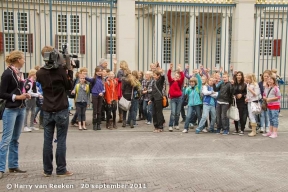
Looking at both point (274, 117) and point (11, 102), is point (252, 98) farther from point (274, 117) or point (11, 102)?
point (11, 102)

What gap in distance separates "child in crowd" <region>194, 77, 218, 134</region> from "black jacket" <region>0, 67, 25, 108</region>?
5172mm

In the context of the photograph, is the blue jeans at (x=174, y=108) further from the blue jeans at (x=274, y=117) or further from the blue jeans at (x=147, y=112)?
the blue jeans at (x=274, y=117)

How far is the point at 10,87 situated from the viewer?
19.6 ft

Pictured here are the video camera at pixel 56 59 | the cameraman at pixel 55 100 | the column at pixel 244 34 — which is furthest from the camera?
the column at pixel 244 34

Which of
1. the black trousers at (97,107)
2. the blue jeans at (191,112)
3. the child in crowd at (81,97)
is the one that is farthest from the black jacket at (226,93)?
the child in crowd at (81,97)

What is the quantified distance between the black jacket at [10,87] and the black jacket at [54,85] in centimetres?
47

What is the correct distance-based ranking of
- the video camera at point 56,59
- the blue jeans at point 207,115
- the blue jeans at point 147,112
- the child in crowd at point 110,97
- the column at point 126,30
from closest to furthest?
the video camera at point 56,59 < the blue jeans at point 207,115 < the child in crowd at point 110,97 < the blue jeans at point 147,112 < the column at point 126,30

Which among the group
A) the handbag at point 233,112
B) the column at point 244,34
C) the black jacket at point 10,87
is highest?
the column at point 244,34

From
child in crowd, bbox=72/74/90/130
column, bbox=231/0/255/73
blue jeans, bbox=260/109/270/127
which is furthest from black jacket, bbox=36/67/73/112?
column, bbox=231/0/255/73

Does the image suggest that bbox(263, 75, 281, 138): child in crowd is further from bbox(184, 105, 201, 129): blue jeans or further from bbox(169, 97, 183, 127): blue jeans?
bbox(169, 97, 183, 127): blue jeans

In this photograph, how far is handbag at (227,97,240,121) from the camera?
9.49 m

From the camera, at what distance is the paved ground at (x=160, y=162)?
568cm

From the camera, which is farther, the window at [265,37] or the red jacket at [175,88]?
the window at [265,37]

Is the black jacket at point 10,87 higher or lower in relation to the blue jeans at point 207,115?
higher
